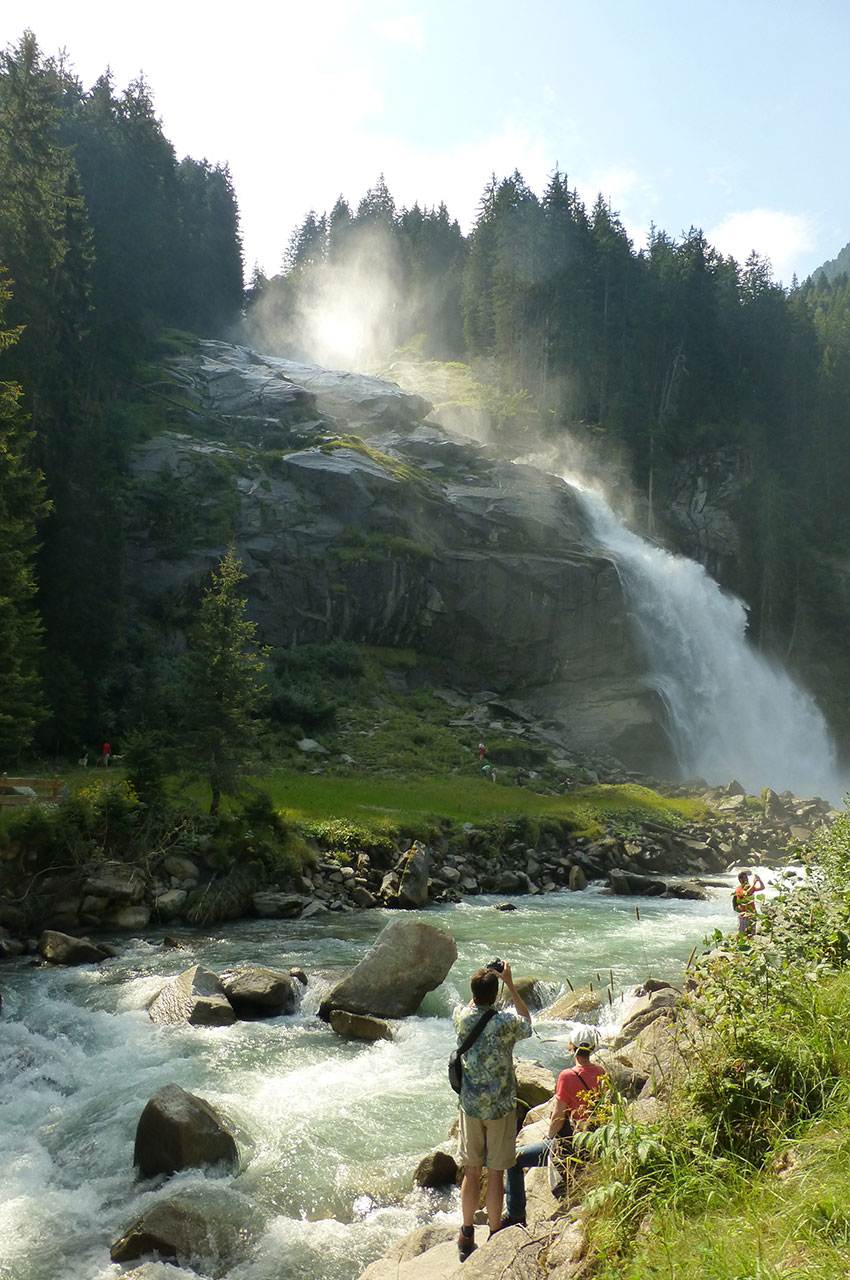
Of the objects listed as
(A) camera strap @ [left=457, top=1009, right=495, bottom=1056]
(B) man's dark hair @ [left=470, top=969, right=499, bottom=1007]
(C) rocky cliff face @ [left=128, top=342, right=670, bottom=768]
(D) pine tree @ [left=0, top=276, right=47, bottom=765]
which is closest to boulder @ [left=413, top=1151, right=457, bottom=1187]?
(A) camera strap @ [left=457, top=1009, right=495, bottom=1056]

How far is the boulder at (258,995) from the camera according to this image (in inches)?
558

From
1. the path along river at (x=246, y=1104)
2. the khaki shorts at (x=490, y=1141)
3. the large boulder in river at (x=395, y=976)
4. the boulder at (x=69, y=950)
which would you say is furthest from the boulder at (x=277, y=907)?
the khaki shorts at (x=490, y=1141)

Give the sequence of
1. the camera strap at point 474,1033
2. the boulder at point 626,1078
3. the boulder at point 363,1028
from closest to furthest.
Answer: the camera strap at point 474,1033, the boulder at point 626,1078, the boulder at point 363,1028

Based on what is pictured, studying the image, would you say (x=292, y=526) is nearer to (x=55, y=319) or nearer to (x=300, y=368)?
(x=55, y=319)

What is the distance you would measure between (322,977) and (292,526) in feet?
129

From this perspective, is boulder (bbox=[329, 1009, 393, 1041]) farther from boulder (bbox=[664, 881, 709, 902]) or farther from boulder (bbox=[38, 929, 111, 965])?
boulder (bbox=[664, 881, 709, 902])

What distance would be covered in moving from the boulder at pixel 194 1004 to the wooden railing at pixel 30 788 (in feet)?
28.8

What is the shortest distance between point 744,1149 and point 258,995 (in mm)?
10303

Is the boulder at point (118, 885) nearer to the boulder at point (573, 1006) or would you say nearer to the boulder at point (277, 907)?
the boulder at point (277, 907)

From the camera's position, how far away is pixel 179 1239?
25.9 ft

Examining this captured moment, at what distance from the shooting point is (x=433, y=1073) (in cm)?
1205

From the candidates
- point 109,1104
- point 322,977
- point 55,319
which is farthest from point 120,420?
point 109,1104

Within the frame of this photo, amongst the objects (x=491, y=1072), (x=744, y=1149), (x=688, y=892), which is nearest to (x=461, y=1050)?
(x=491, y=1072)

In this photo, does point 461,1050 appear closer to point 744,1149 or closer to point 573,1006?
point 744,1149
